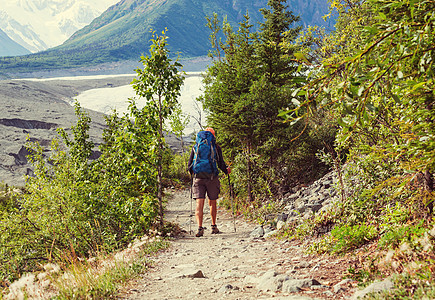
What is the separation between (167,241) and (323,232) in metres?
3.73

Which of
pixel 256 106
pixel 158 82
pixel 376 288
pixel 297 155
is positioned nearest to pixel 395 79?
pixel 376 288

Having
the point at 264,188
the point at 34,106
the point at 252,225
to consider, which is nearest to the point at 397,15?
the point at 252,225

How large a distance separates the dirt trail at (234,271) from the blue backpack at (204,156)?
5.79ft

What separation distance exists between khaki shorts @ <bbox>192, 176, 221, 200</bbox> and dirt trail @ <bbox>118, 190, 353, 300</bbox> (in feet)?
3.91

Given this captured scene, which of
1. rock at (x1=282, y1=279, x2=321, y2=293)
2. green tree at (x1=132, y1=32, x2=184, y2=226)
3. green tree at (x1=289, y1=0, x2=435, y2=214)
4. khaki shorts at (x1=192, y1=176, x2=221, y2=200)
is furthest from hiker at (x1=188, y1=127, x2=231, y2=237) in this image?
rock at (x1=282, y1=279, x2=321, y2=293)

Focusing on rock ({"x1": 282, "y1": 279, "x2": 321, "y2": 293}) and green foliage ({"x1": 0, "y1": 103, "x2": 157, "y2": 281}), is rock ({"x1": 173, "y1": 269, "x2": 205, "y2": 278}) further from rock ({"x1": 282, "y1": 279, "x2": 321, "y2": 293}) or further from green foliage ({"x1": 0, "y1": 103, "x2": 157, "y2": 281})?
green foliage ({"x1": 0, "y1": 103, "x2": 157, "y2": 281})

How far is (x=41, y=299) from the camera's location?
13.1 ft

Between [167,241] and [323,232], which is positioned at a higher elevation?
[323,232]

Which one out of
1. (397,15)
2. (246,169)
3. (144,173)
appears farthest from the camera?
(246,169)

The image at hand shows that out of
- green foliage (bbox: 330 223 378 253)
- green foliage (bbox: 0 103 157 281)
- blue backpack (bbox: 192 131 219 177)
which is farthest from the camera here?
green foliage (bbox: 0 103 157 281)

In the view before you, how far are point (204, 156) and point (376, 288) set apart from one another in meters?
6.02

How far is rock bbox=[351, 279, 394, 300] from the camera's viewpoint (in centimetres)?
320

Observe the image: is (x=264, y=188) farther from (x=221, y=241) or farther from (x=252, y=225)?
(x=221, y=241)

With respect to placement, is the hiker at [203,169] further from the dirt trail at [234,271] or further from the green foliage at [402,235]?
the green foliage at [402,235]
